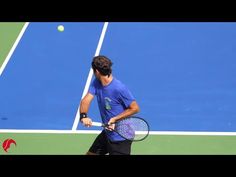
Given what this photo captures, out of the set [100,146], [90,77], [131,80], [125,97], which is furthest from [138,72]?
[125,97]

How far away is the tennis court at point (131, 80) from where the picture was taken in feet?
30.6

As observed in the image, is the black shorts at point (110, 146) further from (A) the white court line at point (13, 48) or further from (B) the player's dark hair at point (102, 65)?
(A) the white court line at point (13, 48)

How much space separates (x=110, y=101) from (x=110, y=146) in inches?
24.1

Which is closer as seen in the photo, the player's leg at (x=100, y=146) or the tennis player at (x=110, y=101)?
the tennis player at (x=110, y=101)

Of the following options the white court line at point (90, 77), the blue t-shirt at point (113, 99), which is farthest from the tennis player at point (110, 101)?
the white court line at point (90, 77)

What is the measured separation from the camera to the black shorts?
664 centimetres

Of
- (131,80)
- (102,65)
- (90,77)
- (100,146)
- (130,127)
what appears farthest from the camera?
(90,77)

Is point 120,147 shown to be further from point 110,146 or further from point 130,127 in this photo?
point 130,127

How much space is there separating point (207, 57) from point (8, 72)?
4871mm

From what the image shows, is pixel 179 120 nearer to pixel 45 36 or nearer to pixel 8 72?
pixel 8 72

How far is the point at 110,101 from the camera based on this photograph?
21.5ft

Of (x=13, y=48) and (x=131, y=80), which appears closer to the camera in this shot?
(x=131, y=80)

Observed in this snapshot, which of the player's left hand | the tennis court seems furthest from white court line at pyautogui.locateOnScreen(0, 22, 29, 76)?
the player's left hand

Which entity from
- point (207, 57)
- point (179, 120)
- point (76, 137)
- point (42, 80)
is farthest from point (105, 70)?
point (207, 57)
